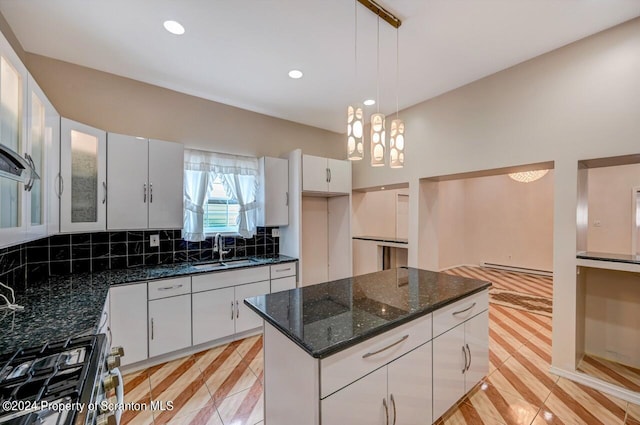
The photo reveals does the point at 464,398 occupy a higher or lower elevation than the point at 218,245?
lower

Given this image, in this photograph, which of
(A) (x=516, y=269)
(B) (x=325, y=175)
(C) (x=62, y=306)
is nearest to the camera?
(C) (x=62, y=306)

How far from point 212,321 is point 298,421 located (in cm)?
183

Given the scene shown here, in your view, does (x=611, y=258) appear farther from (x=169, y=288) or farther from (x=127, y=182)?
(x=127, y=182)

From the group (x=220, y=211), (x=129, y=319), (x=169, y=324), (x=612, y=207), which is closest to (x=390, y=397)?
(x=169, y=324)

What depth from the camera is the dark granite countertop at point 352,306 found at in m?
1.20

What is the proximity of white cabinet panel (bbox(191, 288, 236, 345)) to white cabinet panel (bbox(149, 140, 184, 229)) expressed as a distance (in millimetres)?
816

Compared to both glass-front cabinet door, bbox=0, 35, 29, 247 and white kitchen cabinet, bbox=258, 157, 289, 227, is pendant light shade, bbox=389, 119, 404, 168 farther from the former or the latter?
glass-front cabinet door, bbox=0, 35, 29, 247

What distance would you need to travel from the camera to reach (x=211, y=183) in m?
3.15

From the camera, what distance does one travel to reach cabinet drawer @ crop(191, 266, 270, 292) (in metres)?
2.64

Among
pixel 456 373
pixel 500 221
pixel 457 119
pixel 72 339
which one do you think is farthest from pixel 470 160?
pixel 500 221

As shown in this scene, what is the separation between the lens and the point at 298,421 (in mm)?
1211

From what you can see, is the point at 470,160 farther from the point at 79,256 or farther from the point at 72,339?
the point at 79,256

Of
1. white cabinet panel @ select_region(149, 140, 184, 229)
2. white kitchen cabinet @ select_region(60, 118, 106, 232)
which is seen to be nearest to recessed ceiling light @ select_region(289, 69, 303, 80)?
white cabinet panel @ select_region(149, 140, 184, 229)

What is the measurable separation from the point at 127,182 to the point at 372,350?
8.54ft
